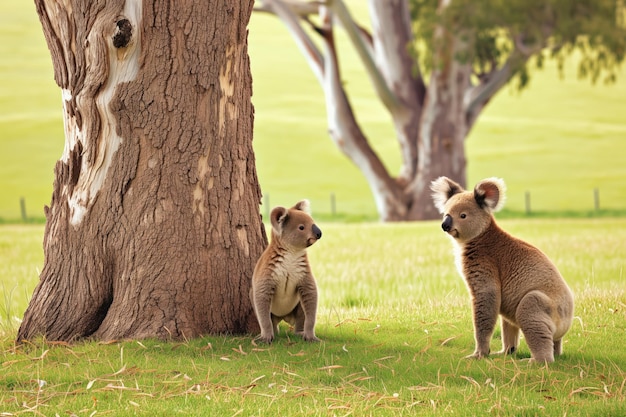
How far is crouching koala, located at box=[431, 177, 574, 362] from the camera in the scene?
7027 mm

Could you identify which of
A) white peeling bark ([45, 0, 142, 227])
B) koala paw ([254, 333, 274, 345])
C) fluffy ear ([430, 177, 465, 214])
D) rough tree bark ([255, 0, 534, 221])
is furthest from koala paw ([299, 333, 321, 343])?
rough tree bark ([255, 0, 534, 221])

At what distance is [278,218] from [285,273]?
1.69 feet

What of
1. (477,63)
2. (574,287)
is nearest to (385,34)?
(477,63)

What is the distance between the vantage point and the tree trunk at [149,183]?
8164mm

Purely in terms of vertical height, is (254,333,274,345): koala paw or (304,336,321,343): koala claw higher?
(254,333,274,345): koala paw

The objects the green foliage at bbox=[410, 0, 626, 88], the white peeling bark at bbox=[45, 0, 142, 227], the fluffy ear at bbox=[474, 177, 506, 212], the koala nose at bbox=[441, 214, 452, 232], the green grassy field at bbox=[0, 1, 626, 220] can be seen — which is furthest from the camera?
the green grassy field at bbox=[0, 1, 626, 220]

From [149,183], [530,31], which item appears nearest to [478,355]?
[149,183]

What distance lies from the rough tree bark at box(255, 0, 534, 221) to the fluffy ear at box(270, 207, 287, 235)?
72.1 feet

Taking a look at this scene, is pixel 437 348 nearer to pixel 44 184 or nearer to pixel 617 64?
pixel 617 64

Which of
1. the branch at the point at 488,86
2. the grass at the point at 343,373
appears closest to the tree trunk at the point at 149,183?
the grass at the point at 343,373

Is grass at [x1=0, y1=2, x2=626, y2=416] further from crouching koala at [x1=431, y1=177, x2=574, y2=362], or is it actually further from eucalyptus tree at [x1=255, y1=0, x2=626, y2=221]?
eucalyptus tree at [x1=255, y1=0, x2=626, y2=221]

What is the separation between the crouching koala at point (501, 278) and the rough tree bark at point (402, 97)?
73.2 ft

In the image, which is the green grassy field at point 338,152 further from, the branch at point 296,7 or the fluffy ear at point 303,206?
the fluffy ear at point 303,206

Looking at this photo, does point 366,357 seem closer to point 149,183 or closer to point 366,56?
point 149,183
